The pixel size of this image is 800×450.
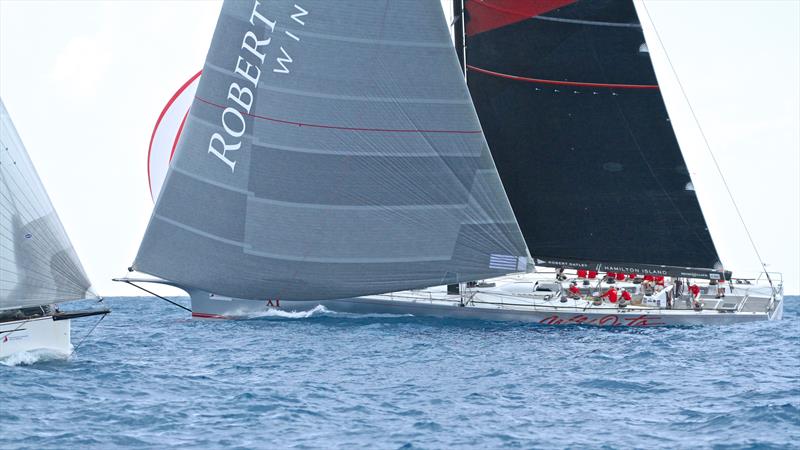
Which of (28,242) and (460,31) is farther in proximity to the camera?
(460,31)

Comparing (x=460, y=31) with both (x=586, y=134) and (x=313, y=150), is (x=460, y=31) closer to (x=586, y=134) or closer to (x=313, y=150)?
(x=586, y=134)

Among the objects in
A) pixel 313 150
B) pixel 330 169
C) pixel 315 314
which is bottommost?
pixel 315 314

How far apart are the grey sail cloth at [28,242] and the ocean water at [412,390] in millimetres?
1643

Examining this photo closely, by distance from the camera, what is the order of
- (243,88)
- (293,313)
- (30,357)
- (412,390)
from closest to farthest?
(412,390)
(30,357)
(243,88)
(293,313)

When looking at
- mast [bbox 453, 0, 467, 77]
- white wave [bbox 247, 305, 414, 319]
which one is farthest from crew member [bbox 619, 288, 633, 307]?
mast [bbox 453, 0, 467, 77]

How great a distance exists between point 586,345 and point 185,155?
39.4 feet

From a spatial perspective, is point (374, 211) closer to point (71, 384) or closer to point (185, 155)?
point (185, 155)

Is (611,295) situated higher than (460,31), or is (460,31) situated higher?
(460,31)

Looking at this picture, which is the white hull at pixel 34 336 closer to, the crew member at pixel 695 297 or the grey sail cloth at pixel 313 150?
the grey sail cloth at pixel 313 150

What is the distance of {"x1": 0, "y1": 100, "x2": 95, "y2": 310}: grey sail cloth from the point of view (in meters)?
23.7

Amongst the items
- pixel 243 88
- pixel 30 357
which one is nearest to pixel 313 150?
pixel 243 88

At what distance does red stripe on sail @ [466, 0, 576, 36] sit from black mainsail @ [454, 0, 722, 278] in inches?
1.3

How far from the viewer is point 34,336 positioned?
79.4ft

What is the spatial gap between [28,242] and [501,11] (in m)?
17.8
